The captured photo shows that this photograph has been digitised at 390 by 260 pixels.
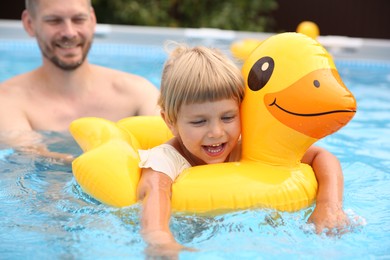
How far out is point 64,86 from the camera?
4207 millimetres

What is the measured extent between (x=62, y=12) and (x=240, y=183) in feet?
6.79

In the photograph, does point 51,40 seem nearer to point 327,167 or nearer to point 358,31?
point 327,167

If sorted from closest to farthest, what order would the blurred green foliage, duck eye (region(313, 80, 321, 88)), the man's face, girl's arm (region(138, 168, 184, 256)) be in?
1. girl's arm (region(138, 168, 184, 256))
2. duck eye (region(313, 80, 321, 88))
3. the man's face
4. the blurred green foliage

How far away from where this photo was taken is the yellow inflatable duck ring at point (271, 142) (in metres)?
2.49

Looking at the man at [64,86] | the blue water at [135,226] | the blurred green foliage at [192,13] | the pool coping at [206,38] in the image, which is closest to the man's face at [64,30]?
the man at [64,86]

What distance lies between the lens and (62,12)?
4.03 metres

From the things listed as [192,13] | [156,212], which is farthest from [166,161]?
[192,13]

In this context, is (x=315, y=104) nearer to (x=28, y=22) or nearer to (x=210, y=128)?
(x=210, y=128)

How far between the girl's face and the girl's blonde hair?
0.10ft

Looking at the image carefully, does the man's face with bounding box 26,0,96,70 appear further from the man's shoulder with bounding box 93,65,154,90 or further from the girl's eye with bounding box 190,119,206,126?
the girl's eye with bounding box 190,119,206,126

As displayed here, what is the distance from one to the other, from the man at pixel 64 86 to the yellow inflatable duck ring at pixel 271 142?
1.41m

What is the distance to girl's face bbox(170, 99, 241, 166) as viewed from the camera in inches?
99.3

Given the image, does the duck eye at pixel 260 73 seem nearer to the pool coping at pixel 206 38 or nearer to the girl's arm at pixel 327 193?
the girl's arm at pixel 327 193

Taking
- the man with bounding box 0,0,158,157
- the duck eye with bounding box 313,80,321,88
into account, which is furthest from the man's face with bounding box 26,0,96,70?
the duck eye with bounding box 313,80,321,88
